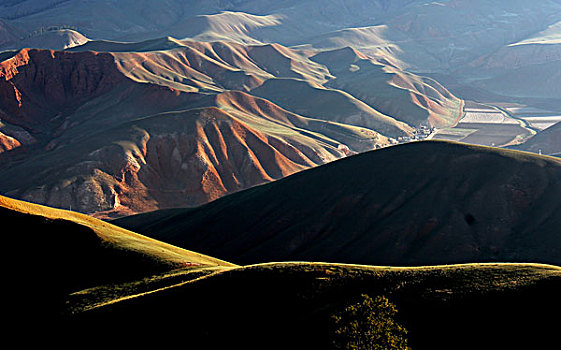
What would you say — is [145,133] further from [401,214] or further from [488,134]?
[488,134]

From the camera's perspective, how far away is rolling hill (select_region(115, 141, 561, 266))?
6375cm

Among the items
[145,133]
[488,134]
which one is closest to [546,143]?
[488,134]

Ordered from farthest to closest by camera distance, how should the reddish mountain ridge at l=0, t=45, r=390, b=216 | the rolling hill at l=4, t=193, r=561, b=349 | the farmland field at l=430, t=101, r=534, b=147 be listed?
the farmland field at l=430, t=101, r=534, b=147 → the reddish mountain ridge at l=0, t=45, r=390, b=216 → the rolling hill at l=4, t=193, r=561, b=349

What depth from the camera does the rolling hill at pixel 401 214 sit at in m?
63.8

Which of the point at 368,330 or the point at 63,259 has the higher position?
the point at 368,330

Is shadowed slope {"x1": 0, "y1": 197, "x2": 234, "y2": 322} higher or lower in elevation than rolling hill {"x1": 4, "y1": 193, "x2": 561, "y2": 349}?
lower

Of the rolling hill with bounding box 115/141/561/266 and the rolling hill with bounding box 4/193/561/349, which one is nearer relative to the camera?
the rolling hill with bounding box 4/193/561/349

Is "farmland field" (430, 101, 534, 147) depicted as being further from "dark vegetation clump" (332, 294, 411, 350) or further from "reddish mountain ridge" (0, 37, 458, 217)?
"dark vegetation clump" (332, 294, 411, 350)

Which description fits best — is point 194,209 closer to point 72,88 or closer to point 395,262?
point 395,262

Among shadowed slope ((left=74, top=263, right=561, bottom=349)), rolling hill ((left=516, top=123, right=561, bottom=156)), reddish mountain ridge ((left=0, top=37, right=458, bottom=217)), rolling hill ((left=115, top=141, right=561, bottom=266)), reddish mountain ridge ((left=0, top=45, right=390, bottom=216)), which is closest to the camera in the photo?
shadowed slope ((left=74, top=263, right=561, bottom=349))

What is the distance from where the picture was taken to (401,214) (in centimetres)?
6912

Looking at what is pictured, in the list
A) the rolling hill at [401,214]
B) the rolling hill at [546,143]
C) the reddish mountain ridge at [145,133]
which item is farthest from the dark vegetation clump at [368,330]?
the rolling hill at [546,143]

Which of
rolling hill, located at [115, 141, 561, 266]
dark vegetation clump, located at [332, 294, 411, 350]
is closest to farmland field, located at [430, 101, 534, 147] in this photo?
rolling hill, located at [115, 141, 561, 266]

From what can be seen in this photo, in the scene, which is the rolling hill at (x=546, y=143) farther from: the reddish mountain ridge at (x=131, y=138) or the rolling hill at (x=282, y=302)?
the rolling hill at (x=282, y=302)
